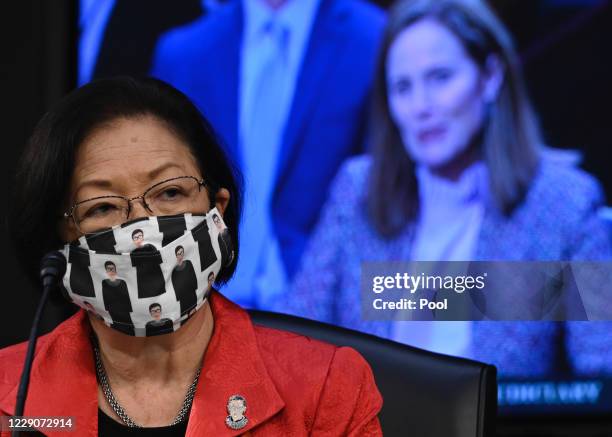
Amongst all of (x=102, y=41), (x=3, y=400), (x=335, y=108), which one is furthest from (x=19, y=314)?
(x=3, y=400)

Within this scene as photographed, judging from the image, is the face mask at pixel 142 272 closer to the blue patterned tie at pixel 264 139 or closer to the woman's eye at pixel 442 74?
the blue patterned tie at pixel 264 139

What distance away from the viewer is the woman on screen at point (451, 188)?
296cm

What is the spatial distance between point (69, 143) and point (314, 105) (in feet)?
4.76

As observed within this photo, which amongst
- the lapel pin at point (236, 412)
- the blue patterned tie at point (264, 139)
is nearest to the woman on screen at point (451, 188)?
the blue patterned tie at point (264, 139)

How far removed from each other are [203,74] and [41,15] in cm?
57

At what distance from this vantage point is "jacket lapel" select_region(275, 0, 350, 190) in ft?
9.88

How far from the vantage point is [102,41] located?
3.05m

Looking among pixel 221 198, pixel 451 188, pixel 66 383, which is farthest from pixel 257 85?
pixel 66 383

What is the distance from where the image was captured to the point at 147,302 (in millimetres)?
1593

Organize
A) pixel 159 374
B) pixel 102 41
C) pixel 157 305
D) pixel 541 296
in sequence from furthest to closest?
pixel 102 41 → pixel 541 296 → pixel 159 374 → pixel 157 305

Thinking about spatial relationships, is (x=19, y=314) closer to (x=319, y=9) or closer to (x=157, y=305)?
(x=319, y=9)

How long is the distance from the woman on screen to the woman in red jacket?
1.23m

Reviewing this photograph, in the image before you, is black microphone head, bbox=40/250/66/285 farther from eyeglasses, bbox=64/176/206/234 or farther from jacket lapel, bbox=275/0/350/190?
jacket lapel, bbox=275/0/350/190

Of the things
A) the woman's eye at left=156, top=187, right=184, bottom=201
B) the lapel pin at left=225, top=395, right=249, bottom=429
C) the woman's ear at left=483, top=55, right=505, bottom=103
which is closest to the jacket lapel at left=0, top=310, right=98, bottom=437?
the lapel pin at left=225, top=395, right=249, bottom=429
